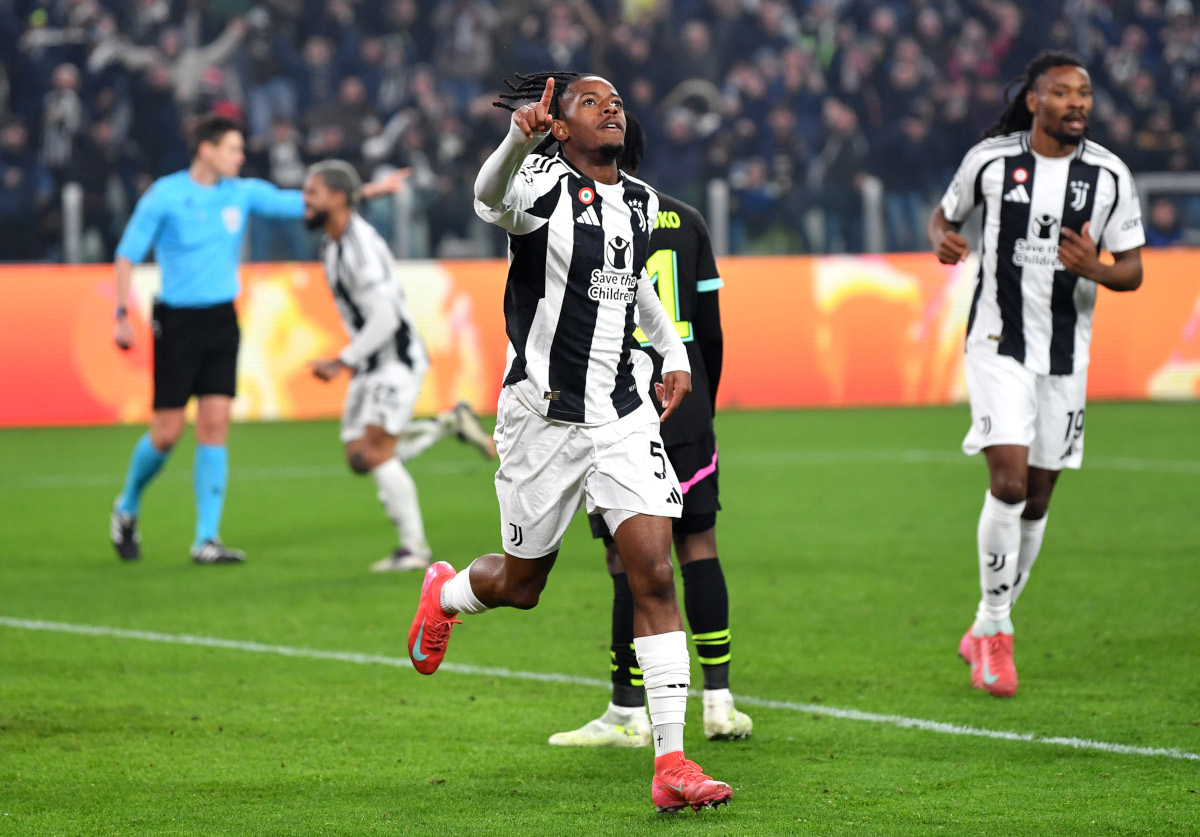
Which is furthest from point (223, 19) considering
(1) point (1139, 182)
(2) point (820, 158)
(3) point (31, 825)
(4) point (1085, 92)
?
(3) point (31, 825)

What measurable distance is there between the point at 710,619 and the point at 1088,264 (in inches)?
75.6

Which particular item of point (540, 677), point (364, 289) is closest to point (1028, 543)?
point (540, 677)

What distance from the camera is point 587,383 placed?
436cm

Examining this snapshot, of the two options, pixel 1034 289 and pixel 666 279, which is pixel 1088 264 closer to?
pixel 1034 289

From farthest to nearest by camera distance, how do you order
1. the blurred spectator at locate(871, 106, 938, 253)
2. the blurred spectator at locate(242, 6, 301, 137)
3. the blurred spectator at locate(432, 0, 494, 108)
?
1. the blurred spectator at locate(432, 0, 494, 108)
2. the blurred spectator at locate(242, 6, 301, 137)
3. the blurred spectator at locate(871, 106, 938, 253)

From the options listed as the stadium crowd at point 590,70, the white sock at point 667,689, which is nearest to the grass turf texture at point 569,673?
the white sock at point 667,689

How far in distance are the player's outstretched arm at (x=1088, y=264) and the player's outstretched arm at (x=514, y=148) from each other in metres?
2.36

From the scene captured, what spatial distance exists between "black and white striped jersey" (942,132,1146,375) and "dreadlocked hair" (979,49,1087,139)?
20 centimetres

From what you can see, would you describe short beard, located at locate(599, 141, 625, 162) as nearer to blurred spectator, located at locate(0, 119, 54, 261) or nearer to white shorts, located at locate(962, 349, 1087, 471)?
white shorts, located at locate(962, 349, 1087, 471)

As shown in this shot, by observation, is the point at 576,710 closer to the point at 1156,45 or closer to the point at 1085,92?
the point at 1085,92

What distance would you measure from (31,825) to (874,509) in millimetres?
6941

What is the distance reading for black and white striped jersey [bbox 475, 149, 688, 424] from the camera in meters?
4.30

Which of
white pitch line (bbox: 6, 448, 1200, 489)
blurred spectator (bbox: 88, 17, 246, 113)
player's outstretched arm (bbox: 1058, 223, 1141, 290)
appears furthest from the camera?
blurred spectator (bbox: 88, 17, 246, 113)

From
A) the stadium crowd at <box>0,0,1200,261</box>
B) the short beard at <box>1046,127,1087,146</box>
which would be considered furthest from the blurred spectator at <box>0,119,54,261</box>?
the short beard at <box>1046,127,1087,146</box>
